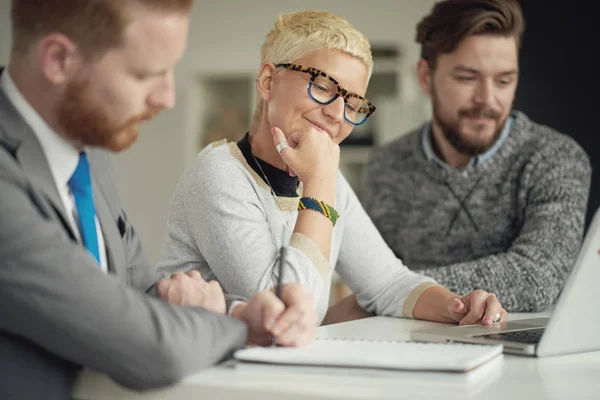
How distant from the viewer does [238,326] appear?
101cm

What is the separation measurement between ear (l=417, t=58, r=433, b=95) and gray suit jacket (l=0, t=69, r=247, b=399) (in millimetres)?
1854

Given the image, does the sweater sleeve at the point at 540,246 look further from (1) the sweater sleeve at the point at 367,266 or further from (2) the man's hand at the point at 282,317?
(2) the man's hand at the point at 282,317

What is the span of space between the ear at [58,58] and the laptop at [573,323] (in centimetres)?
68

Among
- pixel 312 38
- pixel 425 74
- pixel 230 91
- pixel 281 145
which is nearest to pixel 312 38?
pixel 312 38

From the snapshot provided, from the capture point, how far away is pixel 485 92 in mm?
2387

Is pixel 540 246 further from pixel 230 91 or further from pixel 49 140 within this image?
pixel 230 91

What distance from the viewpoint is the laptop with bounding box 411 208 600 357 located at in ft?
A: 3.47

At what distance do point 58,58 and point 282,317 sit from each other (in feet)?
1.51

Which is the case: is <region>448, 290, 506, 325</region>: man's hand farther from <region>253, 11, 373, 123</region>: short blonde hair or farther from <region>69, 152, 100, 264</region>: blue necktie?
<region>69, 152, 100, 264</region>: blue necktie

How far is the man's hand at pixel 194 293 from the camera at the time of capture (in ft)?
3.66

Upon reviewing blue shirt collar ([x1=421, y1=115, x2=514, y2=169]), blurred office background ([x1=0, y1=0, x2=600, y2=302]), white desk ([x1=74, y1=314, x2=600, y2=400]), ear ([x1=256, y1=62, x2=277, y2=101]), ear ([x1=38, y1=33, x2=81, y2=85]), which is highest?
ear ([x1=38, y1=33, x2=81, y2=85])

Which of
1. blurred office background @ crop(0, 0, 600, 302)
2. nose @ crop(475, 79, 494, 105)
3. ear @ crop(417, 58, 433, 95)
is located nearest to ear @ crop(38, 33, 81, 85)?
nose @ crop(475, 79, 494, 105)

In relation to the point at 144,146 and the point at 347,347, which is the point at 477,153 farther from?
the point at 144,146

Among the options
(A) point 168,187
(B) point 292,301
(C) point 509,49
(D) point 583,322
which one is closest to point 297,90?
(B) point 292,301
